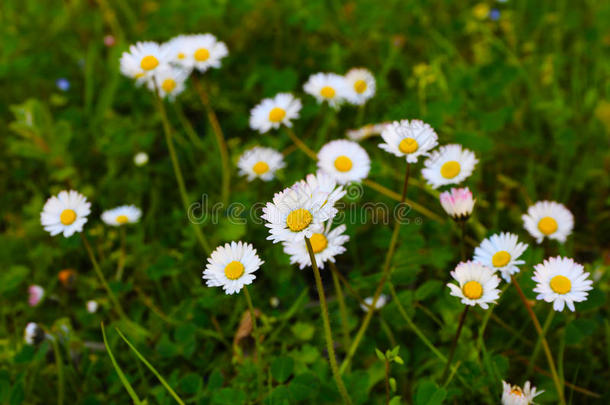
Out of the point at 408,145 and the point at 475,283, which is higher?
the point at 408,145

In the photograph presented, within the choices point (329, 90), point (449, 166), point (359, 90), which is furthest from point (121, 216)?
point (449, 166)

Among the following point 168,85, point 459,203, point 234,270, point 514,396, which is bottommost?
point 514,396

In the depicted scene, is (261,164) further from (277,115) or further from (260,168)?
(277,115)

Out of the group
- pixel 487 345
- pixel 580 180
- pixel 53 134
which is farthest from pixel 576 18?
pixel 53 134

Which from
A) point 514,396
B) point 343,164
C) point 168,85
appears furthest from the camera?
A: point 168,85

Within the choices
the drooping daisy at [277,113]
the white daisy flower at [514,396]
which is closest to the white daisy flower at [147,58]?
the drooping daisy at [277,113]

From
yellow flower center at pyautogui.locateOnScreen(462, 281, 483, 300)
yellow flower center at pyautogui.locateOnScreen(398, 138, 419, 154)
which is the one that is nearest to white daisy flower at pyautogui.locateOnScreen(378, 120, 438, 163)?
yellow flower center at pyautogui.locateOnScreen(398, 138, 419, 154)
